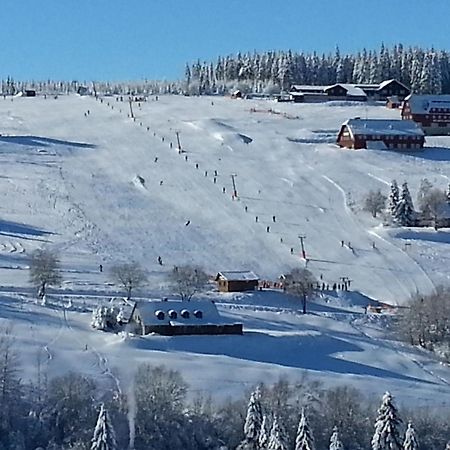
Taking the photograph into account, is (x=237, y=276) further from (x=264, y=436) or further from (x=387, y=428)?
(x=387, y=428)

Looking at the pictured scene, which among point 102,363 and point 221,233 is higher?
point 221,233

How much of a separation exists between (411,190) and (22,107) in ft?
131

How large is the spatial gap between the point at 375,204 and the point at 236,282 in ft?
42.7

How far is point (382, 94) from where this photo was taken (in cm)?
9306

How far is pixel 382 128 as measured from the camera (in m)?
67.0

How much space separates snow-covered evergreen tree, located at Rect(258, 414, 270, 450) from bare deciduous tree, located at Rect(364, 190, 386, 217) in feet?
83.0

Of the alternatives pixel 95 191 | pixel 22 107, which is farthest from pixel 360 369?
pixel 22 107

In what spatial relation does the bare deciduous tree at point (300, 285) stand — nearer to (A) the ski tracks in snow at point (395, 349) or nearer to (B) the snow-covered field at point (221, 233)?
(B) the snow-covered field at point (221, 233)

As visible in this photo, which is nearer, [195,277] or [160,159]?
[195,277]

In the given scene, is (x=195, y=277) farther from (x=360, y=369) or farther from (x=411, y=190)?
(x=411, y=190)

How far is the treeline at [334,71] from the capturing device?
330 feet

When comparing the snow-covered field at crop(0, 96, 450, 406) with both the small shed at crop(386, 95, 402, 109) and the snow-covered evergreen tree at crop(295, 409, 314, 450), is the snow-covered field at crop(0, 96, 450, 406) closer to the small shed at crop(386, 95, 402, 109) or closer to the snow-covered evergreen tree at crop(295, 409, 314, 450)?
the small shed at crop(386, 95, 402, 109)

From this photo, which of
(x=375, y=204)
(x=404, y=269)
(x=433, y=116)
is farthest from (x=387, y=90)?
(x=404, y=269)

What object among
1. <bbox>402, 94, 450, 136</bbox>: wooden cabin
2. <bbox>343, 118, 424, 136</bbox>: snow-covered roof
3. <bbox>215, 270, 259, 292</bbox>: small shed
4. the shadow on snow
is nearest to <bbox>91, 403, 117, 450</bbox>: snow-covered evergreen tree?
<bbox>215, 270, 259, 292</bbox>: small shed
